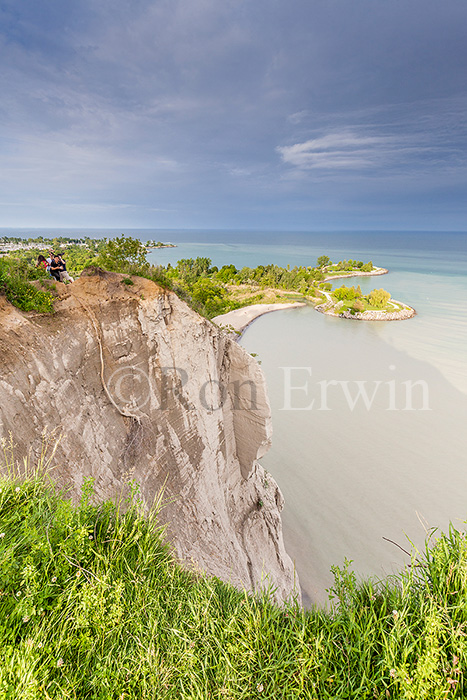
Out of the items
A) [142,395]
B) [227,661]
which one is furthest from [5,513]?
[142,395]

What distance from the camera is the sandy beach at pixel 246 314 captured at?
41.5m

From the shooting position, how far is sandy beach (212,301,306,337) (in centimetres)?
4150

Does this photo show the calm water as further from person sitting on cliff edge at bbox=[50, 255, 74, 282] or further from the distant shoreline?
the distant shoreline

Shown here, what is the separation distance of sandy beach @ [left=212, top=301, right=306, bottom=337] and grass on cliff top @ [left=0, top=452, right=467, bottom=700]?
1418 inches

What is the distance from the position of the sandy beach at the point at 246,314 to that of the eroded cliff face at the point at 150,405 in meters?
30.6

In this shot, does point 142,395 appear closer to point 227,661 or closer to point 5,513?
point 5,513

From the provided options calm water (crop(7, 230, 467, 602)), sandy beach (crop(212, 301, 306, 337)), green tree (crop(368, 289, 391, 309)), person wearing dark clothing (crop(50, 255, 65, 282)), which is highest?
person wearing dark clothing (crop(50, 255, 65, 282))

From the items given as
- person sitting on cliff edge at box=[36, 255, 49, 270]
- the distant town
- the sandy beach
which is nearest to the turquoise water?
person sitting on cliff edge at box=[36, 255, 49, 270]

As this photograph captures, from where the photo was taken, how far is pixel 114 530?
2.79 metres

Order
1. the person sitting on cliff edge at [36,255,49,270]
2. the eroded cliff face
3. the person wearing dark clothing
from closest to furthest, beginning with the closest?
the eroded cliff face
the person sitting on cliff edge at [36,255,49,270]
the person wearing dark clothing

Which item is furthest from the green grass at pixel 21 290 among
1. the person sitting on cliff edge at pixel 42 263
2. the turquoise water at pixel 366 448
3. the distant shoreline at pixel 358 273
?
the distant shoreline at pixel 358 273

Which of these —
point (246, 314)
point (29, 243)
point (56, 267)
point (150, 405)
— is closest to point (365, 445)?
point (150, 405)

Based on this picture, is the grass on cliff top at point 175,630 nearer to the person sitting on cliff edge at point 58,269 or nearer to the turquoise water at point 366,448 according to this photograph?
the turquoise water at point 366,448

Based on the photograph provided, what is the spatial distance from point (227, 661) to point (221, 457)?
5687 mm
